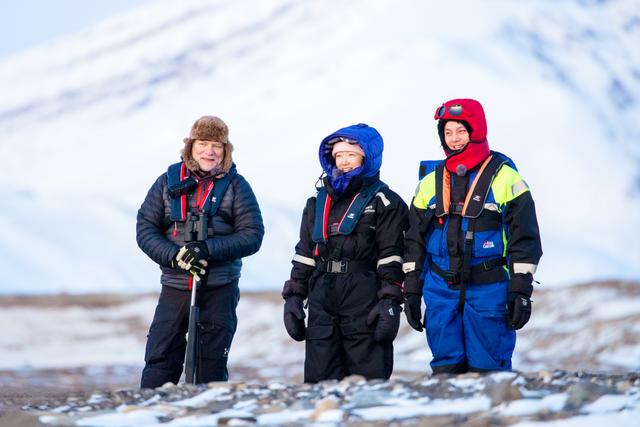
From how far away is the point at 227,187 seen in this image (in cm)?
797

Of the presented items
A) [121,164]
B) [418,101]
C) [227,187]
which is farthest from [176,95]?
[227,187]

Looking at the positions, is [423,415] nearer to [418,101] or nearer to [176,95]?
[418,101]

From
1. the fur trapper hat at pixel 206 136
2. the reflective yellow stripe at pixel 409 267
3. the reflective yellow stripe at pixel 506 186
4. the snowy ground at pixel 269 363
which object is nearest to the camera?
the snowy ground at pixel 269 363

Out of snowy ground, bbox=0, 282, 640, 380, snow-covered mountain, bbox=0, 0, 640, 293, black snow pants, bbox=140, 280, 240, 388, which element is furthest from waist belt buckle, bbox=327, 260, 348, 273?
snow-covered mountain, bbox=0, 0, 640, 293

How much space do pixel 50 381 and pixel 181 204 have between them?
1203 cm

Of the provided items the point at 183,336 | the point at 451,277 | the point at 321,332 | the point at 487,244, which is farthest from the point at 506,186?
the point at 183,336

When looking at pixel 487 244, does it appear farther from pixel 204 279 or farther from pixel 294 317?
pixel 204 279

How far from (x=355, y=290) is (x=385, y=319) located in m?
0.30

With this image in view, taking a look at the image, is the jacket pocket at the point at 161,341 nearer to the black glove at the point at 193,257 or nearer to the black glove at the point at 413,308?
the black glove at the point at 193,257

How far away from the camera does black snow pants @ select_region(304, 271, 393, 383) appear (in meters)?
7.36

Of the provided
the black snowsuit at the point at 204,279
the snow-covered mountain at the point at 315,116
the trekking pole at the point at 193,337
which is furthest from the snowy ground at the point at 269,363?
the snow-covered mountain at the point at 315,116

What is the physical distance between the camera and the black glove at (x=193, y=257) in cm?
751

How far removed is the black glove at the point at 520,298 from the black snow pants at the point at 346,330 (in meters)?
0.95

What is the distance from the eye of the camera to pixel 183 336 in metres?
7.84
